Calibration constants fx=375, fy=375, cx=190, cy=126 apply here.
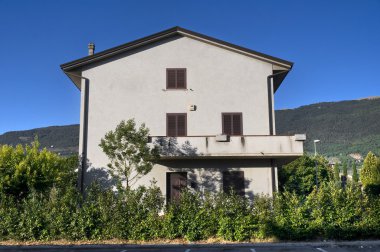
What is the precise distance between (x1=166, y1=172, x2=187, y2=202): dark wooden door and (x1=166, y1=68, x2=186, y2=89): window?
15.5ft

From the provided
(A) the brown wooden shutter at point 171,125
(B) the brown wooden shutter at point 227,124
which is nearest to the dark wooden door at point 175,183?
(A) the brown wooden shutter at point 171,125

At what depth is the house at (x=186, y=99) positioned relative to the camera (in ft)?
62.3

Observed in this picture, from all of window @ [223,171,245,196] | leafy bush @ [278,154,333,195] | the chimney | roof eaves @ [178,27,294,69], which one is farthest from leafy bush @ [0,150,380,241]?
leafy bush @ [278,154,333,195]

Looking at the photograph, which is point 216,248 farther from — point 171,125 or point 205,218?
point 171,125

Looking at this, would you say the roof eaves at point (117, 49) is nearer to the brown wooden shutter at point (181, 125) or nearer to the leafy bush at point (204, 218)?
the brown wooden shutter at point (181, 125)

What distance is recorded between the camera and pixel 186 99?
20.2 m

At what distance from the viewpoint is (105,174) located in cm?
1911

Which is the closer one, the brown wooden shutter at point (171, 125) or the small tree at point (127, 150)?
the small tree at point (127, 150)

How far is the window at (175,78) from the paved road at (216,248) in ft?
31.6

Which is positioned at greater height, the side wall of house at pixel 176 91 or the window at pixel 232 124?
the side wall of house at pixel 176 91

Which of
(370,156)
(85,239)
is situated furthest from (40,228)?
(370,156)

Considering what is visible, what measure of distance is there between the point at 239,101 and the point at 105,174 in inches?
315

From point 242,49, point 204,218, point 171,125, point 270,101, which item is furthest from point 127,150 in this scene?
point 242,49

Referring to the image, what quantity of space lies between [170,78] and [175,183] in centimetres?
570
